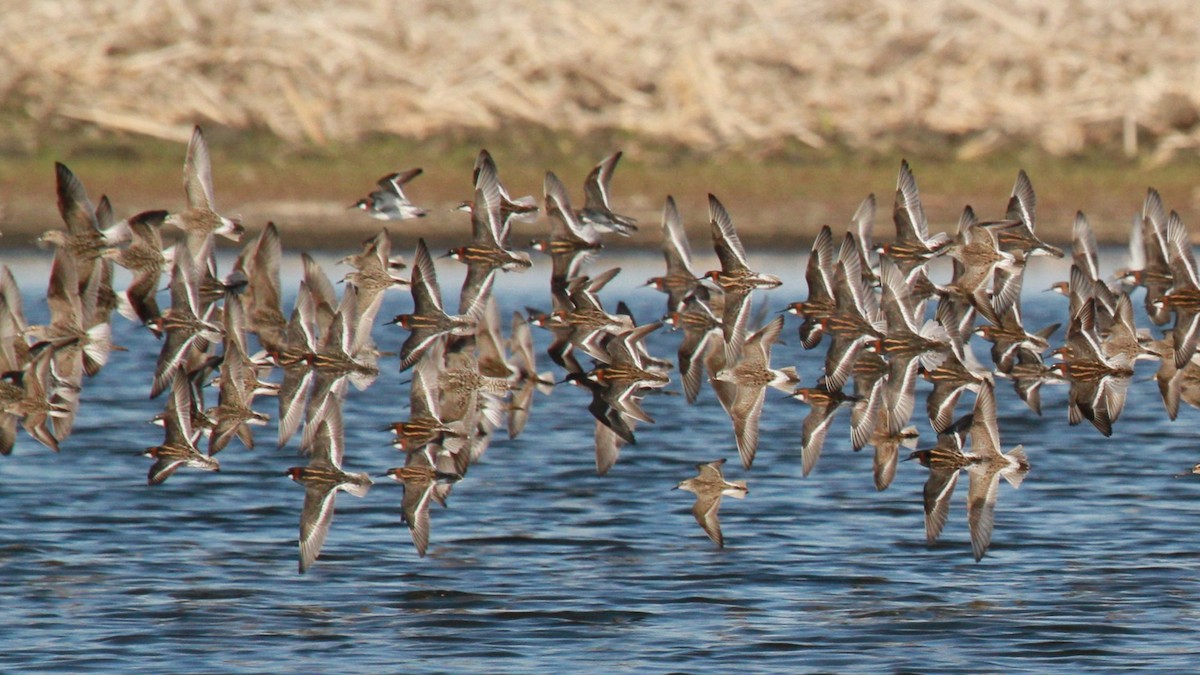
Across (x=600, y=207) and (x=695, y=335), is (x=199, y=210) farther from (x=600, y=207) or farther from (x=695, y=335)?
(x=695, y=335)

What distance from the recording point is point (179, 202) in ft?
95.2

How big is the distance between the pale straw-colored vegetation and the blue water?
9.91 m

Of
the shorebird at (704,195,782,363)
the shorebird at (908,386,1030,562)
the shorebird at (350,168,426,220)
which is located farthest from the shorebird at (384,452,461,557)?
the shorebird at (908,386,1030,562)

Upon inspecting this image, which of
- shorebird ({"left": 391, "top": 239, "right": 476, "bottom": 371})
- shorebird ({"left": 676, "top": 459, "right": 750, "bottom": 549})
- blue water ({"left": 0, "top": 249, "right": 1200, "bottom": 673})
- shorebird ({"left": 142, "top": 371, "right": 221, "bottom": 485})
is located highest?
shorebird ({"left": 391, "top": 239, "right": 476, "bottom": 371})

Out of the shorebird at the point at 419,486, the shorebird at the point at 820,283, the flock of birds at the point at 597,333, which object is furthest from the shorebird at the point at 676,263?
the shorebird at the point at 419,486

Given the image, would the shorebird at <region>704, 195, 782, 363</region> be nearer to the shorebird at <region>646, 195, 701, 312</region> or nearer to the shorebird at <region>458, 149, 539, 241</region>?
the shorebird at <region>646, 195, 701, 312</region>

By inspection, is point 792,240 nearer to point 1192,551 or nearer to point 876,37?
point 876,37

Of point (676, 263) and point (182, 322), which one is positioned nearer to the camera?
point (182, 322)

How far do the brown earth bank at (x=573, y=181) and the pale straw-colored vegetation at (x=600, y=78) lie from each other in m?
0.28

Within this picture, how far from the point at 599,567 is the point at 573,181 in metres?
14.9

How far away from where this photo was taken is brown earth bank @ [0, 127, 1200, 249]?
28.9 meters

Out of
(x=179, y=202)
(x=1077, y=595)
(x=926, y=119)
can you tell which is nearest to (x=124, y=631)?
(x=1077, y=595)

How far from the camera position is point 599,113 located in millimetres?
30703

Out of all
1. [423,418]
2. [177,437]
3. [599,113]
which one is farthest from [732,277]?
[599,113]
